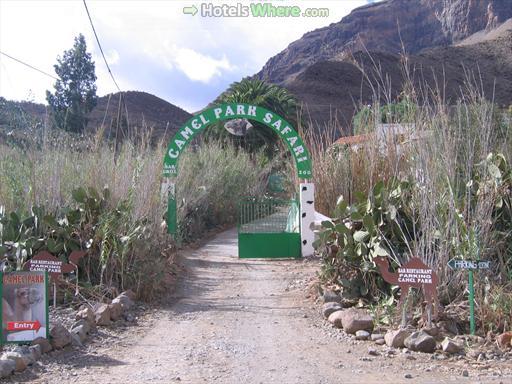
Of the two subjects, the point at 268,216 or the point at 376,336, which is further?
the point at 268,216

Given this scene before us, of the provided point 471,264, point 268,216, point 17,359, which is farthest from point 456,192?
point 268,216

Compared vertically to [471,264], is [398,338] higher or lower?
lower

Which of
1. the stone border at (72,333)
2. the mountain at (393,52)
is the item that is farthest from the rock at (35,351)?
the mountain at (393,52)

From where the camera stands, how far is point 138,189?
10148 millimetres

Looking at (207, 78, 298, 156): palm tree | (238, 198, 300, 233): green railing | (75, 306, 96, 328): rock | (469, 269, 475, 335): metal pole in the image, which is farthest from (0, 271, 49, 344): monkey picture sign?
(207, 78, 298, 156): palm tree

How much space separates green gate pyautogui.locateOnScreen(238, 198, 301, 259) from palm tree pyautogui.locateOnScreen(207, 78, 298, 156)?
15.2 metres

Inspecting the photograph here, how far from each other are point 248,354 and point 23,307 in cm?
235

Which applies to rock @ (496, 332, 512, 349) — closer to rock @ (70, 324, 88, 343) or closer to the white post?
rock @ (70, 324, 88, 343)

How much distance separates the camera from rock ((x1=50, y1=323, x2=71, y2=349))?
670cm

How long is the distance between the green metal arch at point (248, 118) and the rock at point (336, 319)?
616cm

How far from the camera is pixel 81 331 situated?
7.14 meters

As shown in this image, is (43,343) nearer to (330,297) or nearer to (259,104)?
(330,297)

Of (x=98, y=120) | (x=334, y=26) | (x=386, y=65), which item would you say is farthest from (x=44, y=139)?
(x=334, y=26)

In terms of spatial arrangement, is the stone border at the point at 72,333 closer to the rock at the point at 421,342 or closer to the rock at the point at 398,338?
the rock at the point at 398,338
